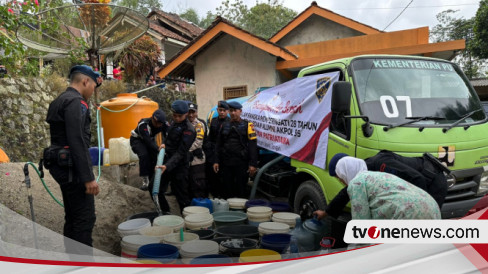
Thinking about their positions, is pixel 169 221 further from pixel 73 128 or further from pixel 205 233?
pixel 73 128

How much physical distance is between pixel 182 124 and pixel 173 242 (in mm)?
2031

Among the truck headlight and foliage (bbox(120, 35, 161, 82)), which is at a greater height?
foliage (bbox(120, 35, 161, 82))

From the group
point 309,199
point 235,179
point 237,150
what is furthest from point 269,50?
point 309,199

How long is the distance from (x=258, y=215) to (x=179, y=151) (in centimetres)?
142

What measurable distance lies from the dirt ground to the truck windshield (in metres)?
3.12

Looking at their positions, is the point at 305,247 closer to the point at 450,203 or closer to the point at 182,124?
the point at 450,203

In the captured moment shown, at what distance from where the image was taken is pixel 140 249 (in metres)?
2.49

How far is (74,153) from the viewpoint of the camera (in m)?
2.42

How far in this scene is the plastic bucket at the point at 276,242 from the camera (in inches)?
107

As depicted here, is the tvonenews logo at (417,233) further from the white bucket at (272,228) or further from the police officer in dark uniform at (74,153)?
the police officer in dark uniform at (74,153)

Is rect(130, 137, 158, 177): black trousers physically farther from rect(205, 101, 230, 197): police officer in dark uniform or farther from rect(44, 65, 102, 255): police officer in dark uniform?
rect(44, 65, 102, 255): police officer in dark uniform

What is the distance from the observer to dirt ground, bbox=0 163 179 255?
12.4ft

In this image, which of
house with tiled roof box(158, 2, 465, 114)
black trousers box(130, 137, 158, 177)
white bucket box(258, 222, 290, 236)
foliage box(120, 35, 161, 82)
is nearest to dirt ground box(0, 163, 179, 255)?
black trousers box(130, 137, 158, 177)

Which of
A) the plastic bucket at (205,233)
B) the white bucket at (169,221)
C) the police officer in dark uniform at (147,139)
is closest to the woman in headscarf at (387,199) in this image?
the plastic bucket at (205,233)
